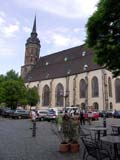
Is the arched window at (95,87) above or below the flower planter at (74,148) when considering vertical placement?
above

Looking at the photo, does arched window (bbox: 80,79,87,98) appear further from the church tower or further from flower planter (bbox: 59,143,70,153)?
Answer: flower planter (bbox: 59,143,70,153)

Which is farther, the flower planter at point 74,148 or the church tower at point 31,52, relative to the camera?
the church tower at point 31,52

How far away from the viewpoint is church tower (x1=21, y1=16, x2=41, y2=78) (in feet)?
283

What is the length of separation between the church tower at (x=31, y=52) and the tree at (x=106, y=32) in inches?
2942

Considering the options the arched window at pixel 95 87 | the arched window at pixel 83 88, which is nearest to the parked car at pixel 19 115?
the arched window at pixel 95 87

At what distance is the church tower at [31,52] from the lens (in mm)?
86125

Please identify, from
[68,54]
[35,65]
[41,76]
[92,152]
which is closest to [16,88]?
[41,76]

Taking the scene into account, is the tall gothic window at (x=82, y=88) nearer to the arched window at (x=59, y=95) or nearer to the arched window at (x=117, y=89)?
the arched window at (x=59, y=95)

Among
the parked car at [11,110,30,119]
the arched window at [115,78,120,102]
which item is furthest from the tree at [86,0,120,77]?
the arched window at [115,78,120,102]

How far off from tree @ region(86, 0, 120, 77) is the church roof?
47449mm

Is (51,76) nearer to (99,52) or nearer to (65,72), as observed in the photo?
(65,72)

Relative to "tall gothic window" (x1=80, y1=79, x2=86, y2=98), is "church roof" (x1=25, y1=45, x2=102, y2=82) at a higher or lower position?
higher

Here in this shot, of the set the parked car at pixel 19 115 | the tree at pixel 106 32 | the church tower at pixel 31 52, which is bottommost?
the parked car at pixel 19 115

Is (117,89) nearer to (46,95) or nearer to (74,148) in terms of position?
(46,95)
